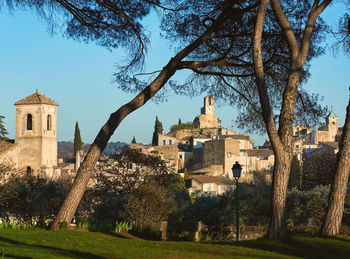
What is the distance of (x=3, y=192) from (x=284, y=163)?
8.61 meters

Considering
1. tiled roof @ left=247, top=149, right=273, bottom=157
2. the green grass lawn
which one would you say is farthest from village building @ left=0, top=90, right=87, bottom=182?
tiled roof @ left=247, top=149, right=273, bottom=157

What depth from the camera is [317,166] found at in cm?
4038

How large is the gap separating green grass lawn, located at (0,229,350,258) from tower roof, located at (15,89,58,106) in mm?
39546

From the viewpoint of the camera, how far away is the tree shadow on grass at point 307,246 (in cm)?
730

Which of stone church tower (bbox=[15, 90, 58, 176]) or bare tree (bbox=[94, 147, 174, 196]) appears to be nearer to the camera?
bare tree (bbox=[94, 147, 174, 196])

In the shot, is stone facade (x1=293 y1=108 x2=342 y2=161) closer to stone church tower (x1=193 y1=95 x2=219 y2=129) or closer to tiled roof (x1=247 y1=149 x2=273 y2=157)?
tiled roof (x1=247 y1=149 x2=273 y2=157)

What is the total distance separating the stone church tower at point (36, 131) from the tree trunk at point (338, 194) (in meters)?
40.4

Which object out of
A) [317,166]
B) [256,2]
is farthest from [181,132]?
[256,2]

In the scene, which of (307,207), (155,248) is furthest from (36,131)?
(155,248)

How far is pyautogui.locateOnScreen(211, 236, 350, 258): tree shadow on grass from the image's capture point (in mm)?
7305

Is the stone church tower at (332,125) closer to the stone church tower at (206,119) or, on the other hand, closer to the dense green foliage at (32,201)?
the stone church tower at (206,119)

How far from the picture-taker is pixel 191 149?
288ft

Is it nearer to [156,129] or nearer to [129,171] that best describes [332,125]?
[156,129]

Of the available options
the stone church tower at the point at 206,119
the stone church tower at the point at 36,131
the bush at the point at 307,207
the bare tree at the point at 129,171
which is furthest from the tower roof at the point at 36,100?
the stone church tower at the point at 206,119
